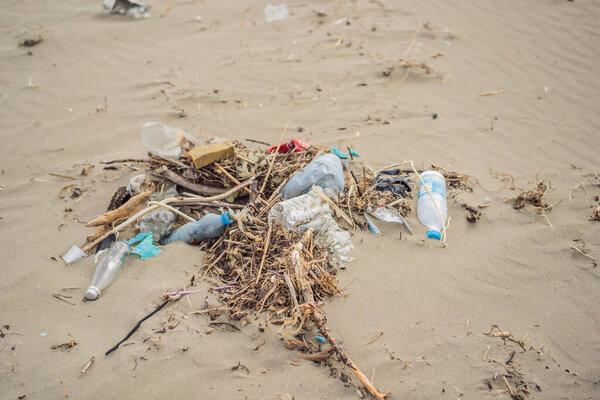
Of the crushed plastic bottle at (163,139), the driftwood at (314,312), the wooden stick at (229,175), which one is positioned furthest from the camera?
the crushed plastic bottle at (163,139)

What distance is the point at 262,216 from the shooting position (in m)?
2.50

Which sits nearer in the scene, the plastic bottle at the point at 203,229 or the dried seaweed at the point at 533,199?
the plastic bottle at the point at 203,229

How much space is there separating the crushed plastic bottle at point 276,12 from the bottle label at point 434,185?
13.4 feet

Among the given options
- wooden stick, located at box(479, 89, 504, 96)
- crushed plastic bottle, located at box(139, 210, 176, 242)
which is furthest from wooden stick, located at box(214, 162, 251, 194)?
wooden stick, located at box(479, 89, 504, 96)

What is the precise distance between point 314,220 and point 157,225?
→ 1.02 metres

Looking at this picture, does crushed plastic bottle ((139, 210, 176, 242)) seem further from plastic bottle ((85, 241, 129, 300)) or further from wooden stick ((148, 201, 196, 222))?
plastic bottle ((85, 241, 129, 300))

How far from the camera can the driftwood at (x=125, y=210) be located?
8.34 ft

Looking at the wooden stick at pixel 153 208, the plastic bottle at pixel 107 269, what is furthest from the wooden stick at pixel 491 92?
the plastic bottle at pixel 107 269

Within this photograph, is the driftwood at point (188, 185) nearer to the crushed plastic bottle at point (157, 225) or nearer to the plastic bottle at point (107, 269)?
the crushed plastic bottle at point (157, 225)

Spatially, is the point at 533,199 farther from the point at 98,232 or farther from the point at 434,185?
the point at 98,232

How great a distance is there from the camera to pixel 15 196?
3.03 meters

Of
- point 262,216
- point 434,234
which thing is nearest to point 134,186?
point 262,216

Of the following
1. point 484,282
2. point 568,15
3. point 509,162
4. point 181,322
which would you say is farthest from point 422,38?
point 181,322

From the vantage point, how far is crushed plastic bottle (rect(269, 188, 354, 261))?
2.36 metres
